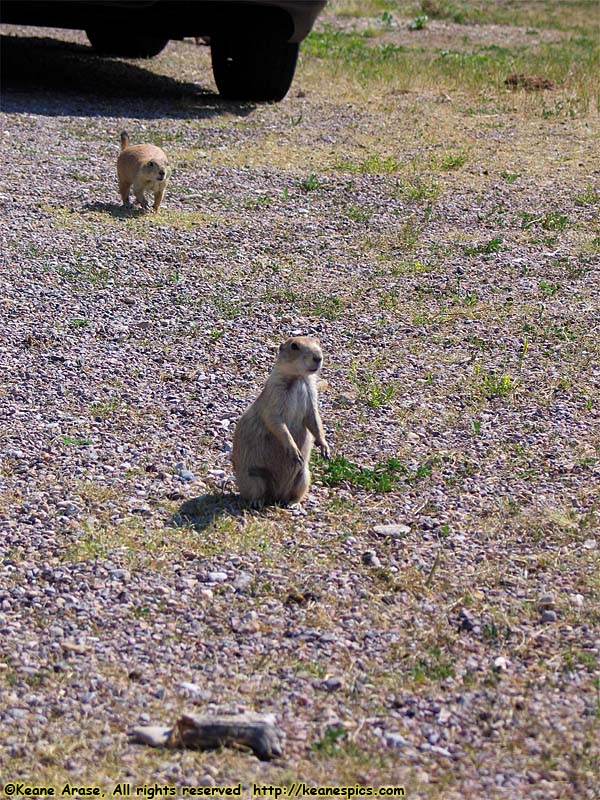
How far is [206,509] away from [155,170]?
4.28m

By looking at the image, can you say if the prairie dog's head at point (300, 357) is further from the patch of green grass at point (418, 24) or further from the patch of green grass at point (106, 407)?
the patch of green grass at point (418, 24)

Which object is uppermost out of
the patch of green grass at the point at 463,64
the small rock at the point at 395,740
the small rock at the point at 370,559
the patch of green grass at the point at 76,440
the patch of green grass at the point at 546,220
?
the patch of green grass at the point at 463,64

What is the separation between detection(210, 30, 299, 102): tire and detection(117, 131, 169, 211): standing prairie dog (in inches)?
146

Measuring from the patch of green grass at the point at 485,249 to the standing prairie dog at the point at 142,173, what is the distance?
2231mm

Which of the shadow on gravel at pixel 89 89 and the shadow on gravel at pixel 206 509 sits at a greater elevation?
the shadow on gravel at pixel 89 89

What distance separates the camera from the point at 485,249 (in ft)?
26.8

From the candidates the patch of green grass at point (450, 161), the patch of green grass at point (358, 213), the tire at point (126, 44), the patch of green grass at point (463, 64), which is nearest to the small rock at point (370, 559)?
the patch of green grass at point (358, 213)

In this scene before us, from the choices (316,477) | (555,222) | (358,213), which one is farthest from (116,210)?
(316,477)

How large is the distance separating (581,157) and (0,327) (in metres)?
6.02

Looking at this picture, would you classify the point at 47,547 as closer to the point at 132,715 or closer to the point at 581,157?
the point at 132,715

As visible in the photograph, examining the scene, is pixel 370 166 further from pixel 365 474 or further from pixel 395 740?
pixel 395 740

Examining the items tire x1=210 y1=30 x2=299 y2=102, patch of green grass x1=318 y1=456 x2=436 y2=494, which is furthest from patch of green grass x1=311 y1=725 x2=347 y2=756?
tire x1=210 y1=30 x2=299 y2=102

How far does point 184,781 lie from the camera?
3.20 metres

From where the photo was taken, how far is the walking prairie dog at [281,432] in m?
4.78
